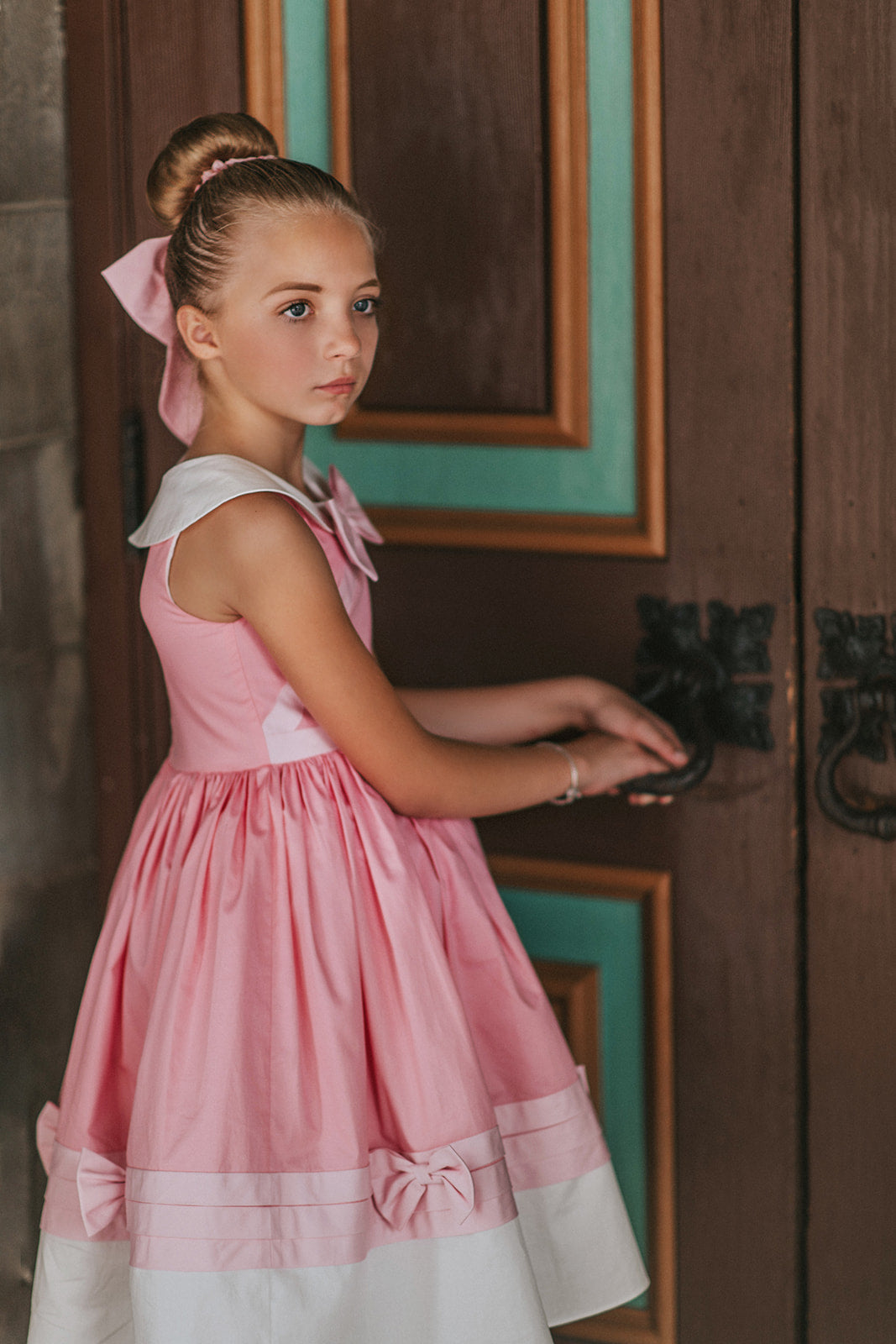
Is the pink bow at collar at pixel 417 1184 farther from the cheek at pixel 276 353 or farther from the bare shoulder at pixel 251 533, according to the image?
the cheek at pixel 276 353

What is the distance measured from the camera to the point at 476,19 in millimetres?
1435

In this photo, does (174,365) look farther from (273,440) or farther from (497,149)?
(497,149)

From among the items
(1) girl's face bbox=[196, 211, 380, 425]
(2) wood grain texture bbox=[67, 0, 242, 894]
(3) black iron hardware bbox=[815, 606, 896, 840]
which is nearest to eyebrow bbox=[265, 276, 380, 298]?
(1) girl's face bbox=[196, 211, 380, 425]

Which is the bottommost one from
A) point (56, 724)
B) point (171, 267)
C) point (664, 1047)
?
point (664, 1047)

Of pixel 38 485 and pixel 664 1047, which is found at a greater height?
pixel 38 485

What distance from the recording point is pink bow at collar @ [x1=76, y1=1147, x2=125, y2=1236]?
125 cm

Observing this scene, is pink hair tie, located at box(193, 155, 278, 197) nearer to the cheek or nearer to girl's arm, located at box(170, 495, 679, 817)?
the cheek

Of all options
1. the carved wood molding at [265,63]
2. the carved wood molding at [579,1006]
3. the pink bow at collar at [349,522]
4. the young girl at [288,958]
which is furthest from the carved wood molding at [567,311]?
the carved wood molding at [579,1006]

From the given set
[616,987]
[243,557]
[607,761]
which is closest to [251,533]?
[243,557]

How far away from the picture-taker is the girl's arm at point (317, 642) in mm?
1199

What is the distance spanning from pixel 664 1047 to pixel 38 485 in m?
0.88

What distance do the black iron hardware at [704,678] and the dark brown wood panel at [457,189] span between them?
254mm

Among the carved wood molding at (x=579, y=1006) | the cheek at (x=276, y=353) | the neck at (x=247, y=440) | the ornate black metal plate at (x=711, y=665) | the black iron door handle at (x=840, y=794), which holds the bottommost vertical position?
the carved wood molding at (x=579, y=1006)

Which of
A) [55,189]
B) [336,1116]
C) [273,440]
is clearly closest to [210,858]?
[336,1116]
